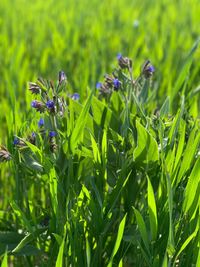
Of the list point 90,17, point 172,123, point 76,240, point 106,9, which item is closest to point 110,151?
point 172,123

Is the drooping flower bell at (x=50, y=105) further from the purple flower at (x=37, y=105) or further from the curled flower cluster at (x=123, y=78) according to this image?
the curled flower cluster at (x=123, y=78)

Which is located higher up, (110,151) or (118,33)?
(118,33)

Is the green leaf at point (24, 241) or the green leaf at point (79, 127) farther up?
the green leaf at point (79, 127)

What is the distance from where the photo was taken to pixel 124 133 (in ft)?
4.72

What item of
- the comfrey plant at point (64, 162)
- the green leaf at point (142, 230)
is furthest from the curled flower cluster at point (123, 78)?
the green leaf at point (142, 230)

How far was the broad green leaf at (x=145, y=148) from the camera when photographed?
1308 mm

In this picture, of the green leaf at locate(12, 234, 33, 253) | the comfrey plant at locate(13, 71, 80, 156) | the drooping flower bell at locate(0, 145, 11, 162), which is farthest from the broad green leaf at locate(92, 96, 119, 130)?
the green leaf at locate(12, 234, 33, 253)

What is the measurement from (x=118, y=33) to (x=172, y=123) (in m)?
2.13

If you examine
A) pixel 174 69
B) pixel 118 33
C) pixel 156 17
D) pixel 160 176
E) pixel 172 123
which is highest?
pixel 156 17

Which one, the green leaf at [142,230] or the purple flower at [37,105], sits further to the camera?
the purple flower at [37,105]

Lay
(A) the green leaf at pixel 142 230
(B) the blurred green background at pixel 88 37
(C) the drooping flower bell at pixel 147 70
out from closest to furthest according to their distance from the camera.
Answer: (A) the green leaf at pixel 142 230 < (C) the drooping flower bell at pixel 147 70 < (B) the blurred green background at pixel 88 37

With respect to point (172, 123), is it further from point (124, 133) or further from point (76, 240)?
point (76, 240)

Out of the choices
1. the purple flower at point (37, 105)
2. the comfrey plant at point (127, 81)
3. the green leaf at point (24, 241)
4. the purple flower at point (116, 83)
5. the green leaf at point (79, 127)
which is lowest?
the green leaf at point (24, 241)

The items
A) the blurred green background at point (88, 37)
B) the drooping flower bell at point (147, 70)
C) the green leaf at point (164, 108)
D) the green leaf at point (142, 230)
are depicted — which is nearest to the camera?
the green leaf at point (142, 230)
